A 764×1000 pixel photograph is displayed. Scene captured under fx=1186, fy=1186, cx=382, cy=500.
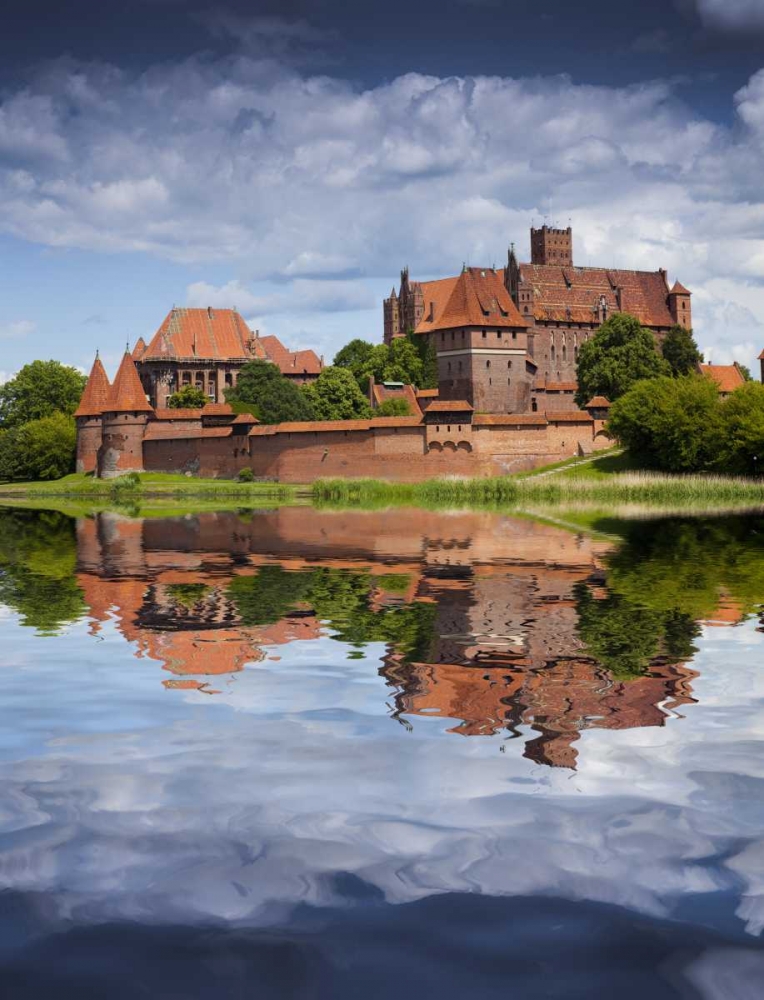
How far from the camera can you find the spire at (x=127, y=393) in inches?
2478

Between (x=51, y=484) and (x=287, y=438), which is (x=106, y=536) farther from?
(x=51, y=484)

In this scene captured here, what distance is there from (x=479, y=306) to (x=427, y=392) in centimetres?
582

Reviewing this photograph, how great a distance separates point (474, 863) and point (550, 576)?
11.5m

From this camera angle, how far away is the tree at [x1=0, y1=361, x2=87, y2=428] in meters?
77.9

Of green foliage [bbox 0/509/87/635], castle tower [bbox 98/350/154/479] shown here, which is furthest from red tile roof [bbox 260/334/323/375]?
green foliage [bbox 0/509/87/635]

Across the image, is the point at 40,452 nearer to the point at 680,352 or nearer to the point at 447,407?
the point at 447,407

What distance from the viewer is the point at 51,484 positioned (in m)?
62.0

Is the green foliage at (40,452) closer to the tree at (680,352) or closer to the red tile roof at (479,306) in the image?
the red tile roof at (479,306)

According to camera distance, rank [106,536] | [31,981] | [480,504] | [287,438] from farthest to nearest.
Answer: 1. [287,438]
2. [480,504]
3. [106,536]
4. [31,981]

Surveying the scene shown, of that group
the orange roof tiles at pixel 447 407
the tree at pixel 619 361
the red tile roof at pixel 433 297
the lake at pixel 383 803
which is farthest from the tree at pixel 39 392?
the lake at pixel 383 803

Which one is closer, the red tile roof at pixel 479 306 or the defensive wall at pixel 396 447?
the defensive wall at pixel 396 447

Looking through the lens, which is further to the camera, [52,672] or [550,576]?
[550,576]

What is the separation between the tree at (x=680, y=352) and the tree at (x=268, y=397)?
19.9 metres

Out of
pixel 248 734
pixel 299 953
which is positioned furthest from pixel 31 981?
pixel 248 734
